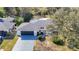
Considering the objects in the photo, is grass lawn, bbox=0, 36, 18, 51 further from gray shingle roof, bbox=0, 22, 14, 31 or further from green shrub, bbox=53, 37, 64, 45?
green shrub, bbox=53, 37, 64, 45

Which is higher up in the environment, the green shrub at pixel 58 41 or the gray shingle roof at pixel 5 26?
the gray shingle roof at pixel 5 26

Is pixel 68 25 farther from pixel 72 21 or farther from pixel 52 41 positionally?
pixel 52 41

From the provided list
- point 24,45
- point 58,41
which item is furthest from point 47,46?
point 24,45

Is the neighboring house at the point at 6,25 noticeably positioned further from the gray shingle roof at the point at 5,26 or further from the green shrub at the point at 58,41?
the green shrub at the point at 58,41

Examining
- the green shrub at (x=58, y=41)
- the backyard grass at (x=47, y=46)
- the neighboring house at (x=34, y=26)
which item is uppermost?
the neighboring house at (x=34, y=26)

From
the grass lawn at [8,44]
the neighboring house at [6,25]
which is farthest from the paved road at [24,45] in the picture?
the neighboring house at [6,25]
